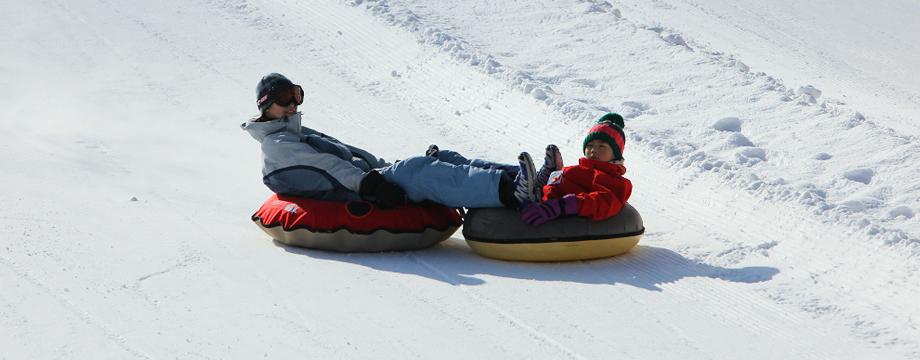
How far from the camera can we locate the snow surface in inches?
129

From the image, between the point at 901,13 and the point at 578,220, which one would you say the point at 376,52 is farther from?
the point at 901,13

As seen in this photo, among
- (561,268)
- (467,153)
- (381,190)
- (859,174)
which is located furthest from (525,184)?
(467,153)

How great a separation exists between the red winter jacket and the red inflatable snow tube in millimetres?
680

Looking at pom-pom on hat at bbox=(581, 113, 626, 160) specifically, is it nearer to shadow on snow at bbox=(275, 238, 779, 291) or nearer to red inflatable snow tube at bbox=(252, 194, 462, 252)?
shadow on snow at bbox=(275, 238, 779, 291)

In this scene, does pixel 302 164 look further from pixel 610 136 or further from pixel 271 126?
pixel 610 136

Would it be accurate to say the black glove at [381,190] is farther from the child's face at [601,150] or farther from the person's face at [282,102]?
the child's face at [601,150]

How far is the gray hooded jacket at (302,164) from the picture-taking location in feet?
14.3

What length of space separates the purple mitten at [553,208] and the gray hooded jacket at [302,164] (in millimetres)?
1000

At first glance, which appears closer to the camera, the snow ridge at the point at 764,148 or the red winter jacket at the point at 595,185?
the red winter jacket at the point at 595,185

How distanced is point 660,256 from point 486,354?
5.20 feet

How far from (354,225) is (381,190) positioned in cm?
24

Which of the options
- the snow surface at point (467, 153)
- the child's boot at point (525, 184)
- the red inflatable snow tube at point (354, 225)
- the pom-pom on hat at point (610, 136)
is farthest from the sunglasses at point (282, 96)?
the pom-pom on hat at point (610, 136)

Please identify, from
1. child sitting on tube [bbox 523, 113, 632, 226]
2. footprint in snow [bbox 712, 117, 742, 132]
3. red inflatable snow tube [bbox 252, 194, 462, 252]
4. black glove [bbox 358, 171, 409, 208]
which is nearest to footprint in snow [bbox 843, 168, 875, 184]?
footprint in snow [bbox 712, 117, 742, 132]

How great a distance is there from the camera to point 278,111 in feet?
14.8
